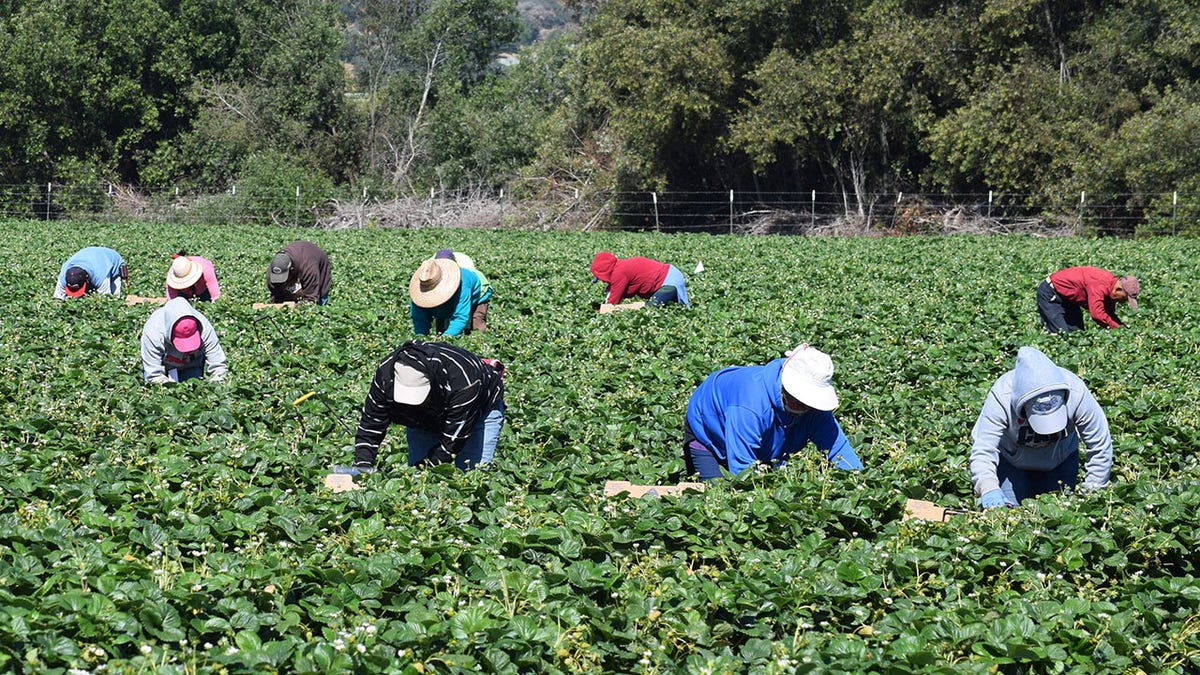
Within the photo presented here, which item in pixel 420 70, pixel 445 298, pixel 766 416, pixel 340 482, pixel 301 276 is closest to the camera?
pixel 766 416

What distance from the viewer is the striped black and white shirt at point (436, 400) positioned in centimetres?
648

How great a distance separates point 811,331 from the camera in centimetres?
1196

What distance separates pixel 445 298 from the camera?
1062 centimetres

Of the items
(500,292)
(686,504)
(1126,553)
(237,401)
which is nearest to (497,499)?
(686,504)

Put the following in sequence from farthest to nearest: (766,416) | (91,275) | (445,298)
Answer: (91,275), (445,298), (766,416)

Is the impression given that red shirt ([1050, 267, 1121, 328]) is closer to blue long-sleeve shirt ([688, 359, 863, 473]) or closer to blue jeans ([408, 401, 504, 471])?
blue long-sleeve shirt ([688, 359, 863, 473])

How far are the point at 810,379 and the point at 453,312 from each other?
599 cm

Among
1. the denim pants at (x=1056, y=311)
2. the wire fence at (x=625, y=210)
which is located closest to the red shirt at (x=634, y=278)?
the denim pants at (x=1056, y=311)

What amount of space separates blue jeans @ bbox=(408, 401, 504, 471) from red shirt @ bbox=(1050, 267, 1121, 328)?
7317 mm

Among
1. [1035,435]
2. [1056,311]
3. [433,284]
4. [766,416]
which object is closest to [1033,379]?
[1035,435]

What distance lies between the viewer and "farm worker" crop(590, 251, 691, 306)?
14.1 metres

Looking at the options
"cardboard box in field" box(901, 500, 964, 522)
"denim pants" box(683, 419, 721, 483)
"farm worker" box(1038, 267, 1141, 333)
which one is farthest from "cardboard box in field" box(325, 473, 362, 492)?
"farm worker" box(1038, 267, 1141, 333)

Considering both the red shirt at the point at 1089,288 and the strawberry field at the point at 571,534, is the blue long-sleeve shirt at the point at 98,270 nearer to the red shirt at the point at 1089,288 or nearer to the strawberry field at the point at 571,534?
the strawberry field at the point at 571,534

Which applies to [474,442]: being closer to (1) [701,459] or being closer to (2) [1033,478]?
(1) [701,459]
